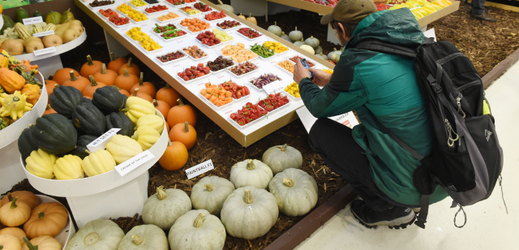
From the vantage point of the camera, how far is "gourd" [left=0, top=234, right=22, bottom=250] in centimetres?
174

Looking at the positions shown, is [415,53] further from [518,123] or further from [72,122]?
[518,123]

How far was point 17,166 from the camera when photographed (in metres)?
2.43

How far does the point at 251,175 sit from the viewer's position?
2.31 metres

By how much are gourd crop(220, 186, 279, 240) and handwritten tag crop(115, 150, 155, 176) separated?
0.59 metres

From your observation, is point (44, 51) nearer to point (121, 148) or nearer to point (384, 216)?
point (121, 148)

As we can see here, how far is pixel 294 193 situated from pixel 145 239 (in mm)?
1011

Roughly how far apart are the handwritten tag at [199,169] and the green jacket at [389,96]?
1.24 metres

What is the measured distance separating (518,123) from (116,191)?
4100 millimetres

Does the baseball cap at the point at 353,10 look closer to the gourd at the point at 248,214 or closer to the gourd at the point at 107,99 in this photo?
the gourd at the point at 248,214

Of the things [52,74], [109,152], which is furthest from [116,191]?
[52,74]

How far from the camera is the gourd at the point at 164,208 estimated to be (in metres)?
2.04

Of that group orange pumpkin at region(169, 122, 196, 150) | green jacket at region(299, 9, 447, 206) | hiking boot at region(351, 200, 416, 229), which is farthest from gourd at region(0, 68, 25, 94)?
hiking boot at region(351, 200, 416, 229)

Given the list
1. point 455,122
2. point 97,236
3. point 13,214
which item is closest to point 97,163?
point 97,236

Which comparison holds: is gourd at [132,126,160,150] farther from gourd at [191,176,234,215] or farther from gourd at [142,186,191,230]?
gourd at [191,176,234,215]
